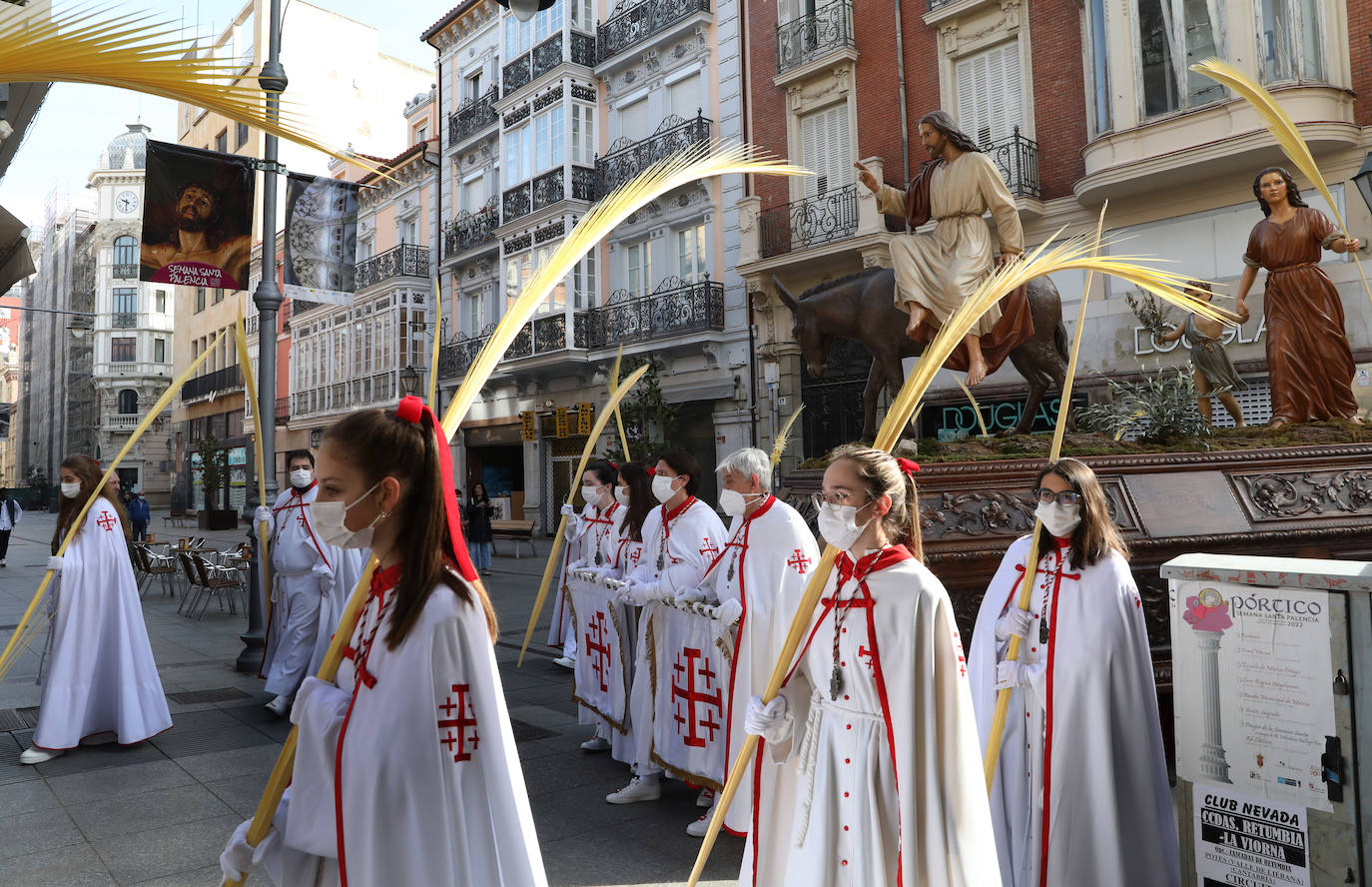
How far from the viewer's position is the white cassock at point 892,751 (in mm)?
2812

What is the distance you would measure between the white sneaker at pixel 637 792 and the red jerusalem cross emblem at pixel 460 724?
3399 millimetres

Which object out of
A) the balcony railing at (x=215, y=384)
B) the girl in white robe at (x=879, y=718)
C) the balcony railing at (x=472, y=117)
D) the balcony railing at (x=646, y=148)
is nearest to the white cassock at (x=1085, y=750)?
the girl in white robe at (x=879, y=718)

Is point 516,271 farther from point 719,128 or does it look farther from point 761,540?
point 761,540

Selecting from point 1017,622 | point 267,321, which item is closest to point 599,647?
point 1017,622

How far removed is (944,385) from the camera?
54.5 feet

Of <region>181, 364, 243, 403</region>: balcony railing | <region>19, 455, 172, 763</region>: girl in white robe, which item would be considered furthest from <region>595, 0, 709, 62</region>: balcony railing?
<region>181, 364, 243, 403</region>: balcony railing

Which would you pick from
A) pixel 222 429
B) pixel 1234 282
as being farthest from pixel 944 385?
pixel 222 429

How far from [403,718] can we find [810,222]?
56.7ft

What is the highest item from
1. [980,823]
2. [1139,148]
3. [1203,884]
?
[1139,148]

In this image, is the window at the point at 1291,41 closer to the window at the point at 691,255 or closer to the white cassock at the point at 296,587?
the window at the point at 691,255

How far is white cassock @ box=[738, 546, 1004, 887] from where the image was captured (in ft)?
9.23

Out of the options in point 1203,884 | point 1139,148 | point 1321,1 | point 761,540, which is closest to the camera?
point 1203,884

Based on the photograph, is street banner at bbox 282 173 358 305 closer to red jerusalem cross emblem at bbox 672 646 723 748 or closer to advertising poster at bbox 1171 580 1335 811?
red jerusalem cross emblem at bbox 672 646 723 748

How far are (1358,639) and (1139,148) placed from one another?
12.3 m
